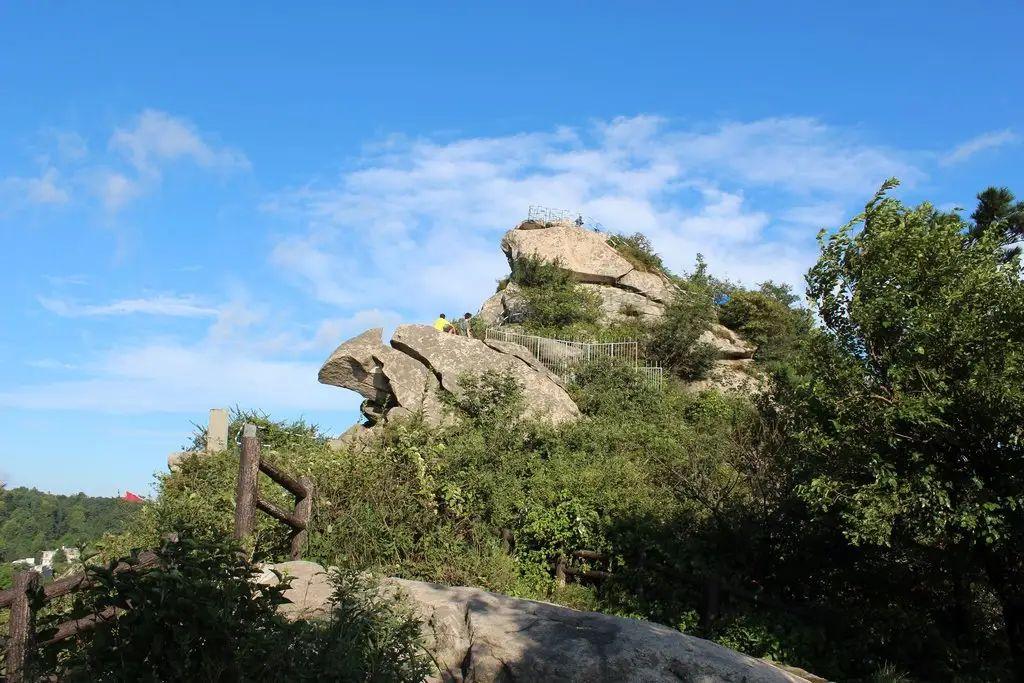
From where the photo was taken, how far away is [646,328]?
31.0 meters

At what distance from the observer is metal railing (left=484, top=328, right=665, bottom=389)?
85.7 ft

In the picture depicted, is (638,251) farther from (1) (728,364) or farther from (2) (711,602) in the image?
(2) (711,602)

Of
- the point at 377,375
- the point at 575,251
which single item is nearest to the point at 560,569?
the point at 377,375

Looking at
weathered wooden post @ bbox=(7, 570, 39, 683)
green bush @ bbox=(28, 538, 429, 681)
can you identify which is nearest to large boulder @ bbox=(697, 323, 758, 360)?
weathered wooden post @ bbox=(7, 570, 39, 683)

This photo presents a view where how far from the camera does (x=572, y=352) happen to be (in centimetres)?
2731

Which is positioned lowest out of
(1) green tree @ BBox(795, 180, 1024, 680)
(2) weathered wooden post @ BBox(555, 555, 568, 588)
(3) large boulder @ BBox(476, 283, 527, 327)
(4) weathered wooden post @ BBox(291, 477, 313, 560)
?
(2) weathered wooden post @ BBox(555, 555, 568, 588)

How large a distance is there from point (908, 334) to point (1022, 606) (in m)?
3.82

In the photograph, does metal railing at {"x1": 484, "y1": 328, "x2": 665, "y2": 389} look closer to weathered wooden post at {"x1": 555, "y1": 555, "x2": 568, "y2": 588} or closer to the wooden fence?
weathered wooden post at {"x1": 555, "y1": 555, "x2": 568, "y2": 588}

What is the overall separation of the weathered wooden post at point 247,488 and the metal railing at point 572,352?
16.6m

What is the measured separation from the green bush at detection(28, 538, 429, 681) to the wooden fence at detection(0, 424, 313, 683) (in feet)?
0.38

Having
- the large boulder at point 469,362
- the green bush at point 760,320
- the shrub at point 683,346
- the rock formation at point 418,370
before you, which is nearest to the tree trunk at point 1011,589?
the rock formation at point 418,370

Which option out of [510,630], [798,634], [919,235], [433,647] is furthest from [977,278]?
[433,647]

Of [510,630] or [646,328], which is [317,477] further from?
[646,328]

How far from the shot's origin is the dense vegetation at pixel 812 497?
1000 cm
